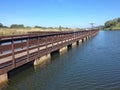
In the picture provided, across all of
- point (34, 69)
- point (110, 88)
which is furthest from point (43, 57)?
point (110, 88)

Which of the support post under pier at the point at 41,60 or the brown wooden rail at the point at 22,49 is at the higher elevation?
the brown wooden rail at the point at 22,49

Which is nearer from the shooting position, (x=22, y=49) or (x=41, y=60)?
(x=22, y=49)

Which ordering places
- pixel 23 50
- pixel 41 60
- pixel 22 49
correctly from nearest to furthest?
pixel 23 50 → pixel 22 49 → pixel 41 60

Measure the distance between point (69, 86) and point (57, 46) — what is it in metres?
11.3

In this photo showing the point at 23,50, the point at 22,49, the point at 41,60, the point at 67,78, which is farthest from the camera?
the point at 41,60

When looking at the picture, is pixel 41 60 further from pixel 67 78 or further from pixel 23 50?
pixel 67 78

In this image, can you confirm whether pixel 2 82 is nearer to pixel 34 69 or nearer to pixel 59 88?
pixel 59 88

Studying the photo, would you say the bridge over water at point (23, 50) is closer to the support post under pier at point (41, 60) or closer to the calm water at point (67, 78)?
the support post under pier at point (41, 60)

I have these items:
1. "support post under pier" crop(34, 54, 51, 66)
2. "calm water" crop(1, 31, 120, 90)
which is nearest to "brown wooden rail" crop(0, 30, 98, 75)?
"support post under pier" crop(34, 54, 51, 66)

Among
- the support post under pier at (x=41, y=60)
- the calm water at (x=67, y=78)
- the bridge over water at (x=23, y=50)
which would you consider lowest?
the calm water at (x=67, y=78)

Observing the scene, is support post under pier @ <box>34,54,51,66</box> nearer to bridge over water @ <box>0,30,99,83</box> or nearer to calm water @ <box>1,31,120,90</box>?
bridge over water @ <box>0,30,99,83</box>

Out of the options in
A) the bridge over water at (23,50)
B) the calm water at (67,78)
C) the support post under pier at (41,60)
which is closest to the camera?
the calm water at (67,78)

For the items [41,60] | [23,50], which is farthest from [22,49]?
[41,60]

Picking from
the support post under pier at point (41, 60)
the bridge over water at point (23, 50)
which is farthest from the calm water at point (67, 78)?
the bridge over water at point (23, 50)
